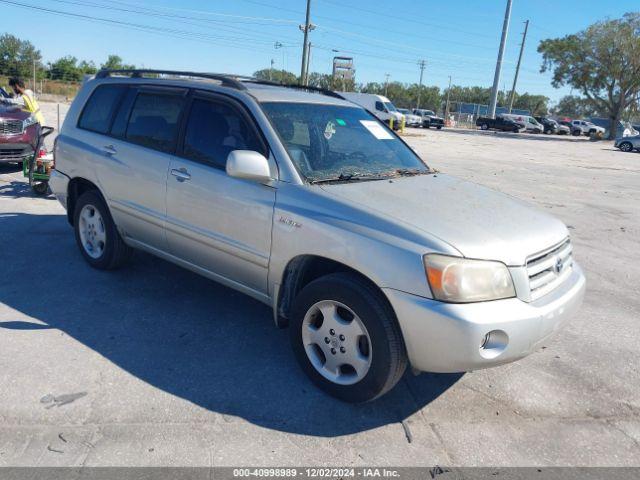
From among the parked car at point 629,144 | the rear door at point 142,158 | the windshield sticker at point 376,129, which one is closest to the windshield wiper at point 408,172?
the windshield sticker at point 376,129

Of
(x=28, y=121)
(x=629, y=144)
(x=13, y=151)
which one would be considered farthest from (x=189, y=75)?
(x=629, y=144)

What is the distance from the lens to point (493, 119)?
57.3 metres

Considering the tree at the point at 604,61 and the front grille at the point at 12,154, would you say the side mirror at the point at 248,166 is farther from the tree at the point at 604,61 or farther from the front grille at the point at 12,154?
the tree at the point at 604,61

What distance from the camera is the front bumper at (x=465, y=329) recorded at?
281 cm

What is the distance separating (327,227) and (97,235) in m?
2.93

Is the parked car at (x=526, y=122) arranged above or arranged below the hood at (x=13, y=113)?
above

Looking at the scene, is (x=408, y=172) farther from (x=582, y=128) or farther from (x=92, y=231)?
(x=582, y=128)

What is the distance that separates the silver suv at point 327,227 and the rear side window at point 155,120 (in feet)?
0.05

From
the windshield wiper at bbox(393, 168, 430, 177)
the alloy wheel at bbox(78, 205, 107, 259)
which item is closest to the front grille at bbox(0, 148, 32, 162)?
Answer: the alloy wheel at bbox(78, 205, 107, 259)

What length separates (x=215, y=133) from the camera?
407 centimetres

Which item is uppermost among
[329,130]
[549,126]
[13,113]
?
[549,126]

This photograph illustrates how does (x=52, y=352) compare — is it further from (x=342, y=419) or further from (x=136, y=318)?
(x=342, y=419)

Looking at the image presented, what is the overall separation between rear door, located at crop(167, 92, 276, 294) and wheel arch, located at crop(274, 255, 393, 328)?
0.16 metres

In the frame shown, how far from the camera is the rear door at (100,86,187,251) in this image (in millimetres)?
4344
